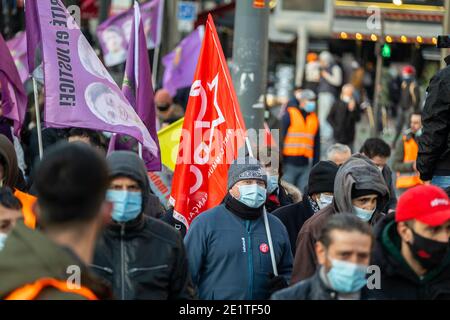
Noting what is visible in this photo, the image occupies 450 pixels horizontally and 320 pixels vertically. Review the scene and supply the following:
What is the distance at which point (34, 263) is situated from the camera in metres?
4.12

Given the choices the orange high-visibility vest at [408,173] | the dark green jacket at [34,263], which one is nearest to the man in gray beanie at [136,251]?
the dark green jacket at [34,263]

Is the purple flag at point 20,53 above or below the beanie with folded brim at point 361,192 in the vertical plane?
above

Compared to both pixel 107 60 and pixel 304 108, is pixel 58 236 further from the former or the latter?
pixel 107 60

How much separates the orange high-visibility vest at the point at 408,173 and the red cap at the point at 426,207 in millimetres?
9545

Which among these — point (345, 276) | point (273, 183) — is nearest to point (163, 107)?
point (273, 183)

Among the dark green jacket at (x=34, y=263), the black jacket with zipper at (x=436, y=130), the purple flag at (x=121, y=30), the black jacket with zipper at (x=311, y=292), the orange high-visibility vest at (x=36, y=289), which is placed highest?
the purple flag at (x=121, y=30)

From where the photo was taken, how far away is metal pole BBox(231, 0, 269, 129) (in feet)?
40.4

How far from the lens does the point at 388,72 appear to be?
3036cm

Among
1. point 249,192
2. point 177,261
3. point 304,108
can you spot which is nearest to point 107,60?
point 304,108

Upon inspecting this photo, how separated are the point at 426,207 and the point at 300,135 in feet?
37.4

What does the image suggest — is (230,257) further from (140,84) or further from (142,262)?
(140,84)

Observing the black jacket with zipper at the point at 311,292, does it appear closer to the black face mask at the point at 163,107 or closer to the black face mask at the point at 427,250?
the black face mask at the point at 427,250

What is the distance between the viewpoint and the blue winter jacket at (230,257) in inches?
287
